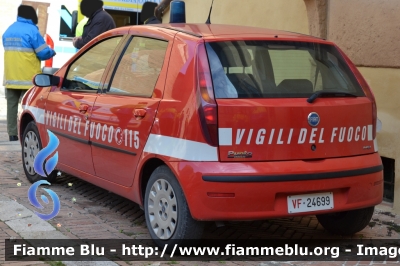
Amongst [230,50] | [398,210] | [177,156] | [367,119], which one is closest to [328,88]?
[367,119]

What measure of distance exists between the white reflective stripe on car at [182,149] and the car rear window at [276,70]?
Result: 36 cm

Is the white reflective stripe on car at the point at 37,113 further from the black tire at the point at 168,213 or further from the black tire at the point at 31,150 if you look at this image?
the black tire at the point at 168,213

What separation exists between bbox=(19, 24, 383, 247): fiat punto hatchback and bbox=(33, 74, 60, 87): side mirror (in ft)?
3.98

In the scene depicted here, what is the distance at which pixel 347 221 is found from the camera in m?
5.70

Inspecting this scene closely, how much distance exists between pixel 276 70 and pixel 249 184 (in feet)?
2.96

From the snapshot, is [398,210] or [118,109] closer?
[118,109]

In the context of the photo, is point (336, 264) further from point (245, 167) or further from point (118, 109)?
point (118, 109)

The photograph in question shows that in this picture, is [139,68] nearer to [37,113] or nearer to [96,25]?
[37,113]

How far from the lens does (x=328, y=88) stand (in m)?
5.20

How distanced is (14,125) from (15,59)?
0.96m

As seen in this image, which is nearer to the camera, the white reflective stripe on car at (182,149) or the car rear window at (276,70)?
the white reflective stripe on car at (182,149)

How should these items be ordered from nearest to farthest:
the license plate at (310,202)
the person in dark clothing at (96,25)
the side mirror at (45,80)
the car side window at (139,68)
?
the license plate at (310,202) → the car side window at (139,68) → the side mirror at (45,80) → the person in dark clothing at (96,25)

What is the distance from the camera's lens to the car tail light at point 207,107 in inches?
188

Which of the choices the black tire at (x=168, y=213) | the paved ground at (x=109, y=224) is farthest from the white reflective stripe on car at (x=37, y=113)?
the black tire at (x=168, y=213)
